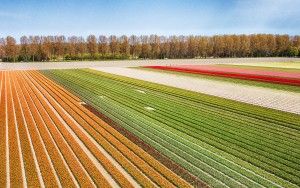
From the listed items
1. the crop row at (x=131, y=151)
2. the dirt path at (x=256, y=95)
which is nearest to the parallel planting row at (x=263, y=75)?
the dirt path at (x=256, y=95)

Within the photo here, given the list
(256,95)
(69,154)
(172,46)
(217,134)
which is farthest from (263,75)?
(172,46)

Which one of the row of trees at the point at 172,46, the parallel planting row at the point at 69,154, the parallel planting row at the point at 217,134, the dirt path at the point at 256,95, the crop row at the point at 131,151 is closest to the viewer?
the parallel planting row at the point at 69,154

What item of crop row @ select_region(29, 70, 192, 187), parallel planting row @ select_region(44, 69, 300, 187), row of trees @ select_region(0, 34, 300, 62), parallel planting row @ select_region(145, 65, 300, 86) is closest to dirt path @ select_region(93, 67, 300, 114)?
parallel planting row @ select_region(44, 69, 300, 187)

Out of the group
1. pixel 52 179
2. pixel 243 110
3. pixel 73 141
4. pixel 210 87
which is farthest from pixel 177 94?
pixel 52 179

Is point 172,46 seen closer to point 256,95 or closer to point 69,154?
point 256,95

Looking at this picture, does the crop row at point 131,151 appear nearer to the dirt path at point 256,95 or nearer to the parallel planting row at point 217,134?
the parallel planting row at point 217,134

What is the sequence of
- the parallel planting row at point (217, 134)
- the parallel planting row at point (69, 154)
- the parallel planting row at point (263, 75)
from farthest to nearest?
the parallel planting row at point (263, 75), the parallel planting row at point (217, 134), the parallel planting row at point (69, 154)

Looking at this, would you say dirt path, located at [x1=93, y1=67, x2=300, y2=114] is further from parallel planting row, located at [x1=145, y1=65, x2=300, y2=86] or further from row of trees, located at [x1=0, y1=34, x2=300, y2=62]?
row of trees, located at [x1=0, y1=34, x2=300, y2=62]
